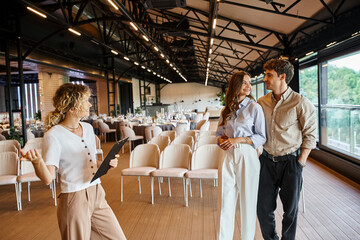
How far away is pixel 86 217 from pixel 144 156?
287 cm

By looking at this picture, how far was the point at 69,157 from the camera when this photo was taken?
178 centimetres

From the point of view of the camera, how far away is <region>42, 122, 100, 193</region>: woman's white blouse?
1.68 meters

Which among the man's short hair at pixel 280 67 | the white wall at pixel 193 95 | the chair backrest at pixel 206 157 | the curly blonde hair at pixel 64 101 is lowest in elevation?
the chair backrest at pixel 206 157

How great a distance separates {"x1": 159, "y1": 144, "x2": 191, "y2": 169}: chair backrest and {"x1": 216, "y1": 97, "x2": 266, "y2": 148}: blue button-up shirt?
2.15 m

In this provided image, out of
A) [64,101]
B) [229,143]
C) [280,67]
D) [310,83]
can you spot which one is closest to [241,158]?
[229,143]

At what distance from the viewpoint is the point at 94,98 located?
60.8 ft

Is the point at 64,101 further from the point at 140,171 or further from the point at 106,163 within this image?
the point at 140,171

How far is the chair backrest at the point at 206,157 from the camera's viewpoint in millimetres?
4289

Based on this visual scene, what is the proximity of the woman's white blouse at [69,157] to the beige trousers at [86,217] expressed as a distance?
2.4 inches

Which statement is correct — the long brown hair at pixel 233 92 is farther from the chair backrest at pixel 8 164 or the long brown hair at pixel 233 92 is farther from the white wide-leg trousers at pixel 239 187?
the chair backrest at pixel 8 164

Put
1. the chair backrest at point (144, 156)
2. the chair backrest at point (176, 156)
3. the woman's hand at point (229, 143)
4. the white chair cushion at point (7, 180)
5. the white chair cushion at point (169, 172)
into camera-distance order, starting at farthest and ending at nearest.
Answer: the chair backrest at point (144, 156) < the chair backrest at point (176, 156) < the white chair cushion at point (169, 172) < the white chair cushion at point (7, 180) < the woman's hand at point (229, 143)

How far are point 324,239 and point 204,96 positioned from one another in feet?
97.3

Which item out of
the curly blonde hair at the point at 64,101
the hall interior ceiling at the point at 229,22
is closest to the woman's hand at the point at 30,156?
the curly blonde hair at the point at 64,101

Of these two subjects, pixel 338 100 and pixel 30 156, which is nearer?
pixel 30 156
